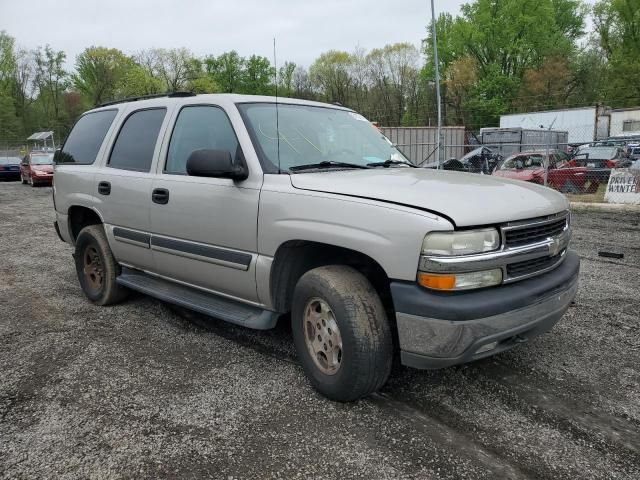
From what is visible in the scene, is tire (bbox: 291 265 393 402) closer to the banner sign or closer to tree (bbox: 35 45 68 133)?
the banner sign

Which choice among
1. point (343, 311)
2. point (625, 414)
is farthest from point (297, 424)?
point (625, 414)

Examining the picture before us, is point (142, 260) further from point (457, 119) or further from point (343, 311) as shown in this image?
point (457, 119)

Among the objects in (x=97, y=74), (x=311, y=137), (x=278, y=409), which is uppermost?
(x=97, y=74)

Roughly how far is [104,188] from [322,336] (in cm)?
270

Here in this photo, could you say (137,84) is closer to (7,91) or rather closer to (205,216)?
(7,91)

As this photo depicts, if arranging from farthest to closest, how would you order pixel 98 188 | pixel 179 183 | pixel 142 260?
pixel 98 188 → pixel 142 260 → pixel 179 183

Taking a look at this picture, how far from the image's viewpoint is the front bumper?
250 centimetres

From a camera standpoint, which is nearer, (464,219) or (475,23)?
(464,219)

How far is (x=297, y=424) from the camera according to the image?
2.82 m

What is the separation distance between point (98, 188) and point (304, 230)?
8.51 feet

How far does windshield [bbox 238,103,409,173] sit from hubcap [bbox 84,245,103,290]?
237 centimetres

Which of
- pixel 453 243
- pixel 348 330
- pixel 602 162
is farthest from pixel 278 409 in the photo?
pixel 602 162

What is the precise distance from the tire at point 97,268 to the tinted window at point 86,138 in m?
0.73

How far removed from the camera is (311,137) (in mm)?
3719
